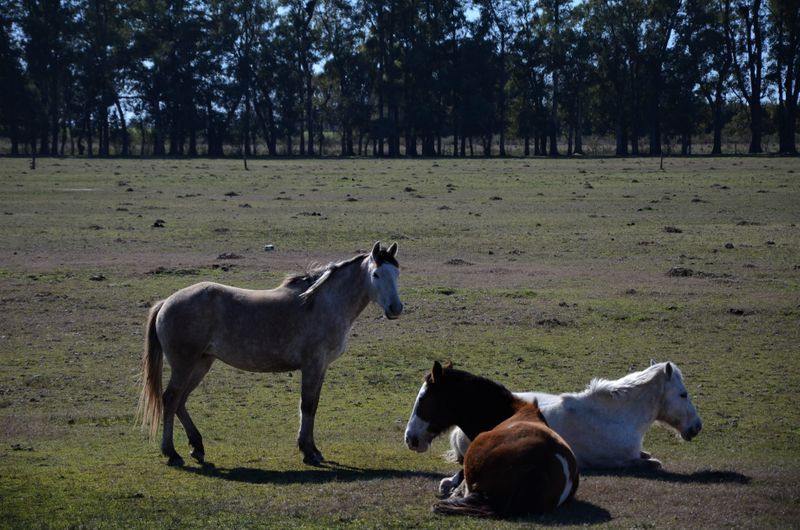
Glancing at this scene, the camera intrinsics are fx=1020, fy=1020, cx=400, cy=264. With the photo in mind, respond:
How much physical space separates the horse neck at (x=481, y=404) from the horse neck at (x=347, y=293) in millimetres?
1511

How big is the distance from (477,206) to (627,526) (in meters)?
26.9

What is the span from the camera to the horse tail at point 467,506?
7289 mm

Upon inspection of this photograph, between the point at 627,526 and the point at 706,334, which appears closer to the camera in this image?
the point at 627,526

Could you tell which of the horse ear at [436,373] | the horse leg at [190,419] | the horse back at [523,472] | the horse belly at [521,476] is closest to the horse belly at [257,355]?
the horse leg at [190,419]

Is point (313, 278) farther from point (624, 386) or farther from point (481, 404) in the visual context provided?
point (624, 386)

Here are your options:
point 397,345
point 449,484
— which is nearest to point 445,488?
point 449,484

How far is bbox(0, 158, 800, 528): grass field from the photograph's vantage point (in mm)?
7863

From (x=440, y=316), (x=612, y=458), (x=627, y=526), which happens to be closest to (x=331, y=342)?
(x=612, y=458)

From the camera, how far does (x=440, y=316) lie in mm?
16234

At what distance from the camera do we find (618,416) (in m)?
8.87

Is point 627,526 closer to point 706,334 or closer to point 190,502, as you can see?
point 190,502

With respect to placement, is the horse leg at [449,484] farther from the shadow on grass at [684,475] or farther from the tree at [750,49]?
the tree at [750,49]

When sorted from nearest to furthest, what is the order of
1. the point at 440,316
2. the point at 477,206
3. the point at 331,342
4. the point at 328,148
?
1. the point at 331,342
2. the point at 440,316
3. the point at 477,206
4. the point at 328,148

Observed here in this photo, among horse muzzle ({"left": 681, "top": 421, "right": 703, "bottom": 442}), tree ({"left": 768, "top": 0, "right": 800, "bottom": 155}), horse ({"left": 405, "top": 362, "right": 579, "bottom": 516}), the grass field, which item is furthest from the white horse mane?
tree ({"left": 768, "top": 0, "right": 800, "bottom": 155})
